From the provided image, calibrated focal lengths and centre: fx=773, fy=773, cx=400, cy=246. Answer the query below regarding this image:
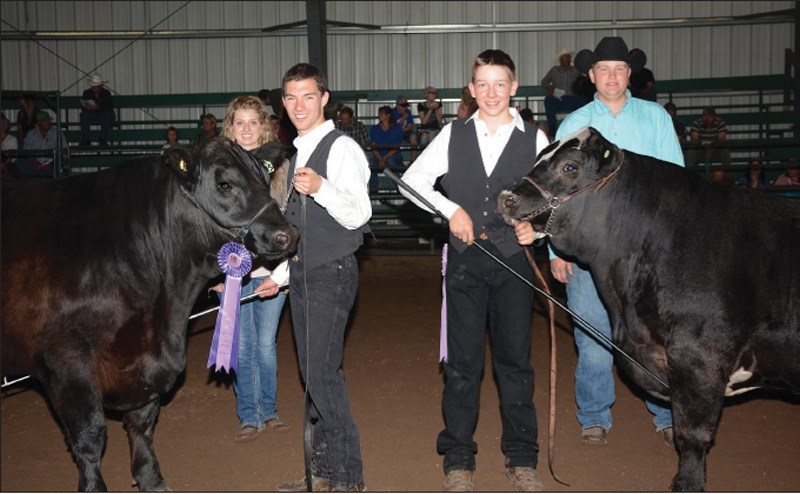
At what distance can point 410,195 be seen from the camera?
170 inches

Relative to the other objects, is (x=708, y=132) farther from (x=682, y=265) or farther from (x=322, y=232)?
(x=322, y=232)

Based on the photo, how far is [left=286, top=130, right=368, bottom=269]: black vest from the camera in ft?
12.9

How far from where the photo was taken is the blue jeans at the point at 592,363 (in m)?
4.93

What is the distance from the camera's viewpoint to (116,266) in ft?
12.6

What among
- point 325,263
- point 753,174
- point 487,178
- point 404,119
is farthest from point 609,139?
point 404,119

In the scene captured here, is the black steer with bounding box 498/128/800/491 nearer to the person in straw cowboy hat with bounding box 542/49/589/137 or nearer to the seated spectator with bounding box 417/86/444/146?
the seated spectator with bounding box 417/86/444/146

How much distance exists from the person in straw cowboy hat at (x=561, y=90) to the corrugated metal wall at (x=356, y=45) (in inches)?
101

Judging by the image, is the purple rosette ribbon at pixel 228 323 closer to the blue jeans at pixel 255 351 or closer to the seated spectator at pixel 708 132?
the blue jeans at pixel 255 351

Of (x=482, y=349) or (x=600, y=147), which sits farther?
(x=482, y=349)

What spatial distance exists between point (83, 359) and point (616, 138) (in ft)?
10.7

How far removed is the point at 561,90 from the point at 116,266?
1431 centimetres

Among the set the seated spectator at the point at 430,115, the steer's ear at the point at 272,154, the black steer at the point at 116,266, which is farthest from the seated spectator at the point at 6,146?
the steer's ear at the point at 272,154

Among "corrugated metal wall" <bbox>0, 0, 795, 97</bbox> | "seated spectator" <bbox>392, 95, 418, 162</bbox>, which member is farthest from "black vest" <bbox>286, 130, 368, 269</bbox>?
"corrugated metal wall" <bbox>0, 0, 795, 97</bbox>

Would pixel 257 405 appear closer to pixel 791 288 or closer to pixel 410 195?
pixel 410 195
